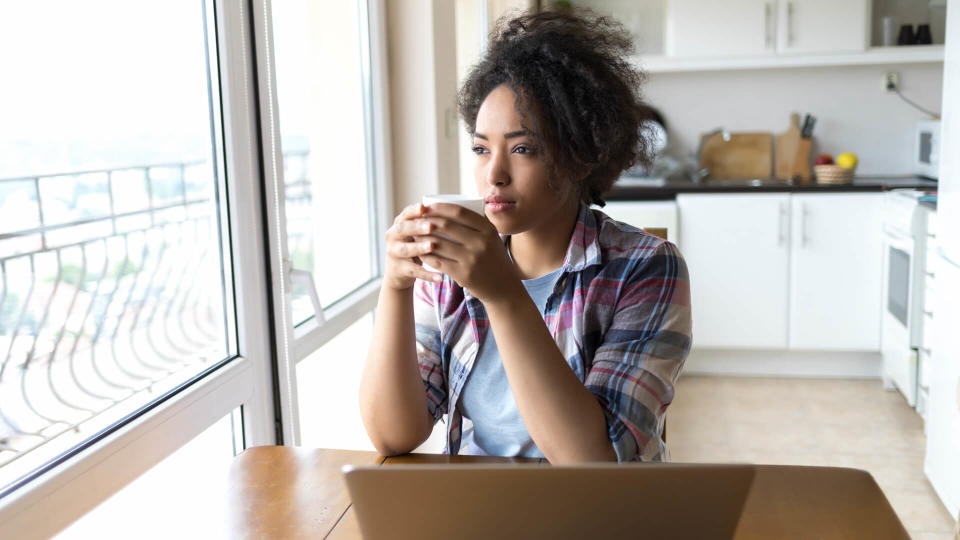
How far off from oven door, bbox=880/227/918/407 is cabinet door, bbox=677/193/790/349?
0.44m

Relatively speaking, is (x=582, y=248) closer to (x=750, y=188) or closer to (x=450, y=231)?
(x=450, y=231)

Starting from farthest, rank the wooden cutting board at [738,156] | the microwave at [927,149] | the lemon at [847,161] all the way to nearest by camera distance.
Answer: the wooden cutting board at [738,156]
the lemon at [847,161]
the microwave at [927,149]

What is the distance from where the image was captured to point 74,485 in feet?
3.67

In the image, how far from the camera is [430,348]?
1350mm

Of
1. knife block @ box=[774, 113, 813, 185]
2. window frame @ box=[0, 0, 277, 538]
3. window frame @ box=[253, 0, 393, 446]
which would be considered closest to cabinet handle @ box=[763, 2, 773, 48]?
knife block @ box=[774, 113, 813, 185]

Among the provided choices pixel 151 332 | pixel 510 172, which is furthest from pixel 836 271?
pixel 151 332

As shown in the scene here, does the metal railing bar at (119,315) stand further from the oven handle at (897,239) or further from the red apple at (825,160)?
the red apple at (825,160)

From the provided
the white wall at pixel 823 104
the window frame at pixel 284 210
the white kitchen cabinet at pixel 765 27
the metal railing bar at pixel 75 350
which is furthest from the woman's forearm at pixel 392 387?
the white wall at pixel 823 104

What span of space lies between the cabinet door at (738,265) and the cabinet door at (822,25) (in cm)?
83

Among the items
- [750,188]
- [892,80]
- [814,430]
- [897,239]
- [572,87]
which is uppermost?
[892,80]

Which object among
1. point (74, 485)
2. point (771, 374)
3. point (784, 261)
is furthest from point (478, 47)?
point (74, 485)

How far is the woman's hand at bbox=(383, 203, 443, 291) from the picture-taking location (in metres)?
0.99

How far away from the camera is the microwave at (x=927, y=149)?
3996 millimetres

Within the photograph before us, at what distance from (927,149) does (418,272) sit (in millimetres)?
3890
